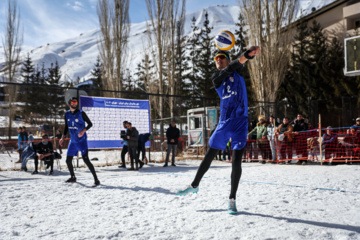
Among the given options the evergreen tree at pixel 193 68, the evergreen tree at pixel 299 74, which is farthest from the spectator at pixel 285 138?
the evergreen tree at pixel 193 68

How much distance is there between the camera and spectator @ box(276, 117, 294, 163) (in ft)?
34.1

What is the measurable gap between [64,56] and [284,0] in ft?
613

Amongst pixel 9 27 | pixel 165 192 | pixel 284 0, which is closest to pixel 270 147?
pixel 165 192

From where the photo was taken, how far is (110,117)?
10.5m

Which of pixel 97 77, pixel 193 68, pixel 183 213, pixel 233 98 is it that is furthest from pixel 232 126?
pixel 97 77

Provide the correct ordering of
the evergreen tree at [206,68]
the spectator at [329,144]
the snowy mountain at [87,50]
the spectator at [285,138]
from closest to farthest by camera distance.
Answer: the spectator at [329,144] → the spectator at [285,138] → the evergreen tree at [206,68] → the snowy mountain at [87,50]

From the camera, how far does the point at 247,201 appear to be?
13.2ft

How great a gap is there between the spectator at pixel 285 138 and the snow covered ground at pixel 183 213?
16.3 ft

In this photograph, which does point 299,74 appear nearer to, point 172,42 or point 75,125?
point 172,42

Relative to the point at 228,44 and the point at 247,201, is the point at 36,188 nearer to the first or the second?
the point at 247,201

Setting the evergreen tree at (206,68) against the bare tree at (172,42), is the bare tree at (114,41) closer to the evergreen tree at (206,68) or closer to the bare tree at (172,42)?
the bare tree at (172,42)

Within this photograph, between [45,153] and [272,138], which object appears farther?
[272,138]

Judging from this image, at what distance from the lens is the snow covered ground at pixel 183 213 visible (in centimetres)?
276

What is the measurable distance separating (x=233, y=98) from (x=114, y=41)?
1919cm
